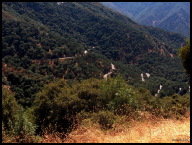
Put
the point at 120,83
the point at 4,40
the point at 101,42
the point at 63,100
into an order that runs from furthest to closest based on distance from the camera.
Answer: the point at 101,42 < the point at 4,40 < the point at 63,100 < the point at 120,83

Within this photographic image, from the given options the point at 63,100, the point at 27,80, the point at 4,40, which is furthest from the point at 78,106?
the point at 4,40

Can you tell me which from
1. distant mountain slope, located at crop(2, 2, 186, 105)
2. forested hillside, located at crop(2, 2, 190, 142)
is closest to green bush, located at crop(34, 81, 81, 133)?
forested hillside, located at crop(2, 2, 190, 142)

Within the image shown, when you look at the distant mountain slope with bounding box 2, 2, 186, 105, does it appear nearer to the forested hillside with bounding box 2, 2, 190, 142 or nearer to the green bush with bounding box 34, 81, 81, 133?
the forested hillside with bounding box 2, 2, 190, 142

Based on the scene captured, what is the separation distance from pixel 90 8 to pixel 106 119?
17733 centimetres

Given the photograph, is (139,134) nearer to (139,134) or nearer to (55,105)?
(139,134)

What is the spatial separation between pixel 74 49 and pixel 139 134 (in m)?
71.6

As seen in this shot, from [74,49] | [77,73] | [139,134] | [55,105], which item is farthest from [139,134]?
[74,49]

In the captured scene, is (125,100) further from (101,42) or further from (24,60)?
(101,42)

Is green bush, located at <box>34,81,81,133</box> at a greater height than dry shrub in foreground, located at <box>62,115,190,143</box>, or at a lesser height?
lesser

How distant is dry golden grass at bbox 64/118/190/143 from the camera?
6.51 meters

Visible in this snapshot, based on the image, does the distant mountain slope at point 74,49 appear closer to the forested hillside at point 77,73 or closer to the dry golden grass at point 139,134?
the forested hillside at point 77,73

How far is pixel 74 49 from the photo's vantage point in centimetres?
7669

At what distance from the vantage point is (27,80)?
46.9 metres

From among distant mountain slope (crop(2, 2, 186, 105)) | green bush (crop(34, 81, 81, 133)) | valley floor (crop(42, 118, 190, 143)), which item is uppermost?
distant mountain slope (crop(2, 2, 186, 105))
